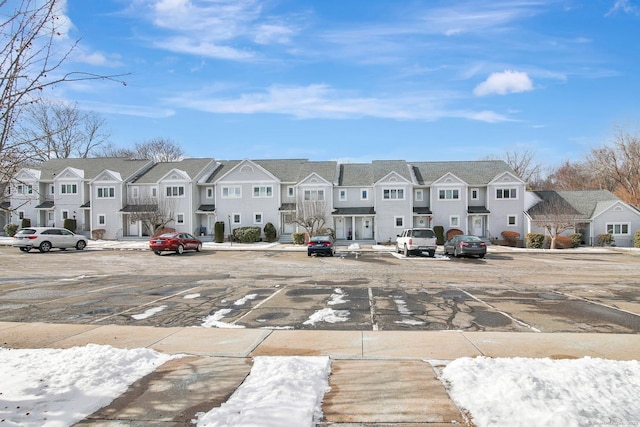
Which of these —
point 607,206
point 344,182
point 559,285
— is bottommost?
point 559,285

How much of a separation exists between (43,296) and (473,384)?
39.6ft

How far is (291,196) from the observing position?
44.7 meters

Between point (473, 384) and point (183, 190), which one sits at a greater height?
point (183, 190)

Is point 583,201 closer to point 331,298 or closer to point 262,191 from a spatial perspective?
point 262,191

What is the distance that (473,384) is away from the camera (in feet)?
16.1

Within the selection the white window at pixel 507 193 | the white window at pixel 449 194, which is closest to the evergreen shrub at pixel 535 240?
the white window at pixel 507 193

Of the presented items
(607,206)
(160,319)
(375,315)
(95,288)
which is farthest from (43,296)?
(607,206)

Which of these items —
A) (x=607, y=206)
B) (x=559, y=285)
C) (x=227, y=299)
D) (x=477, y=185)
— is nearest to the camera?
(x=227, y=299)

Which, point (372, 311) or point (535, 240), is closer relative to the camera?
point (372, 311)

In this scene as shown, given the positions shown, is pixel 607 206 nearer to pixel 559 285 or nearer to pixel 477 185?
pixel 477 185

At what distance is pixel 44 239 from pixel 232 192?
59.8 ft

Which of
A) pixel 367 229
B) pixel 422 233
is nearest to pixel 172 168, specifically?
pixel 367 229

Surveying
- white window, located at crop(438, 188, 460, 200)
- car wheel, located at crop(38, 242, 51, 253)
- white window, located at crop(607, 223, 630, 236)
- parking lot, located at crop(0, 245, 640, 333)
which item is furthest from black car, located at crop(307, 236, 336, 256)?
white window, located at crop(607, 223, 630, 236)

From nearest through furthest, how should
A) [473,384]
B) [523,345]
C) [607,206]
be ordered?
[473,384]
[523,345]
[607,206]
